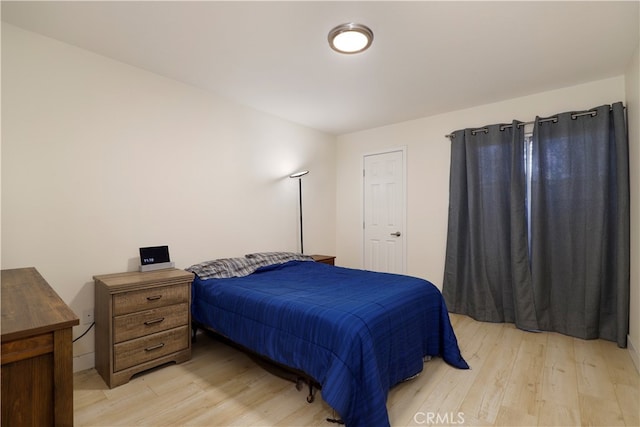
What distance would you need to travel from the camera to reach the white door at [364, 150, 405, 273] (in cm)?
412

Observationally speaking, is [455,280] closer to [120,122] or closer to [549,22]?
[549,22]

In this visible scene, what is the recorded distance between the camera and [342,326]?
5.45 ft

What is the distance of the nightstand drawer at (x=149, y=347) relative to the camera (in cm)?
209

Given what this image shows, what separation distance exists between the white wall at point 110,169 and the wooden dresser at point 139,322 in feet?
1.05

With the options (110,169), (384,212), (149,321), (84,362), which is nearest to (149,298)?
(149,321)

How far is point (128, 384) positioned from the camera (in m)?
2.10

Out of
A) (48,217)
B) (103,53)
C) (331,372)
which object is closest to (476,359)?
(331,372)

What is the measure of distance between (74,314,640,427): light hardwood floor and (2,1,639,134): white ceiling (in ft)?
7.97

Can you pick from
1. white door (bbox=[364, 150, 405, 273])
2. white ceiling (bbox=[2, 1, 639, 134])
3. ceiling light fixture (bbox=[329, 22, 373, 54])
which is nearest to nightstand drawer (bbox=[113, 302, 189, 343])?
white ceiling (bbox=[2, 1, 639, 134])

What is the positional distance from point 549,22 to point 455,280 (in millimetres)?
2577

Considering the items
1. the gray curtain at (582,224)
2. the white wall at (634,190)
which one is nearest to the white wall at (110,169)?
the gray curtain at (582,224)

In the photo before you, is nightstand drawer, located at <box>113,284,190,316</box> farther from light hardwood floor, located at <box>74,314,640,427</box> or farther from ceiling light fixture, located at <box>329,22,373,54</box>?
ceiling light fixture, located at <box>329,22,373,54</box>

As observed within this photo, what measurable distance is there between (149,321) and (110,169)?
4.11ft

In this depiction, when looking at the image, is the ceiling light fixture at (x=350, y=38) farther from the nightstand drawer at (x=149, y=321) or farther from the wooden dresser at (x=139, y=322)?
the nightstand drawer at (x=149, y=321)
